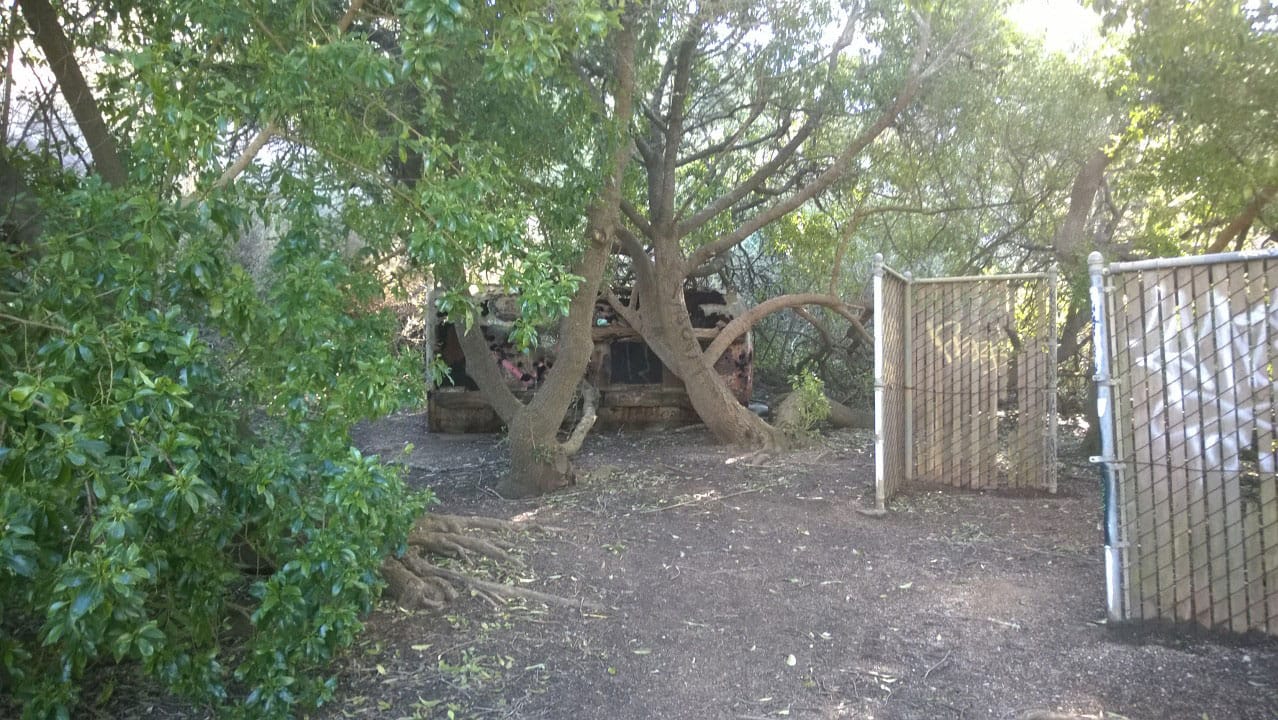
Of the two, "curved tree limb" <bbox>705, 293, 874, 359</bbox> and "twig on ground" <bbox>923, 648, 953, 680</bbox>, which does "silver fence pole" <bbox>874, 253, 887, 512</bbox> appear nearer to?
"twig on ground" <bbox>923, 648, 953, 680</bbox>

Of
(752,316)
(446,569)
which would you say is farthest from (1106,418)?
(752,316)

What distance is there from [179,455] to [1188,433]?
157 inches

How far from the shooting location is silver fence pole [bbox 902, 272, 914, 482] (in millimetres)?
7738

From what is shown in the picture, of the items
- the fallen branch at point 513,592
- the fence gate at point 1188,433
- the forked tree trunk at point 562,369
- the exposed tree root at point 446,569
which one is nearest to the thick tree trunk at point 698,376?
the forked tree trunk at point 562,369

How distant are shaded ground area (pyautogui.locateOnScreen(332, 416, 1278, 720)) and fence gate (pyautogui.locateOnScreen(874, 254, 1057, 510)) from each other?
273mm

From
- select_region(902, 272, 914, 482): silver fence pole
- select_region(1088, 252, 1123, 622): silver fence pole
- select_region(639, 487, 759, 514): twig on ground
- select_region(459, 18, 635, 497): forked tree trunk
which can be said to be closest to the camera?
select_region(1088, 252, 1123, 622): silver fence pole

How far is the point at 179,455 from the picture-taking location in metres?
3.09

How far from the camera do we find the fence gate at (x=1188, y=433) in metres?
4.13

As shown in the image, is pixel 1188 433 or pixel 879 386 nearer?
pixel 1188 433

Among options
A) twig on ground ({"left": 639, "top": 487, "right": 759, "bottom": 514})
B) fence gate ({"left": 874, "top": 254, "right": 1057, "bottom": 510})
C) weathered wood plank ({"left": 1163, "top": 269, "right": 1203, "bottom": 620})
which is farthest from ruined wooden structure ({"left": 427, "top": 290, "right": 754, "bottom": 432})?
weathered wood plank ({"left": 1163, "top": 269, "right": 1203, "bottom": 620})

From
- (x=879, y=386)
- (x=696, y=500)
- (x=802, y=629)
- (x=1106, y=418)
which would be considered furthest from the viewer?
(x=696, y=500)

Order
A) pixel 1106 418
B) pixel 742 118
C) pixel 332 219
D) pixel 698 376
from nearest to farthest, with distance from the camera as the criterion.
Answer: pixel 1106 418 → pixel 332 219 → pixel 698 376 → pixel 742 118

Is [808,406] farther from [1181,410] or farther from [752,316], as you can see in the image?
[1181,410]

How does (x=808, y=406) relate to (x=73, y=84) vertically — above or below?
below
